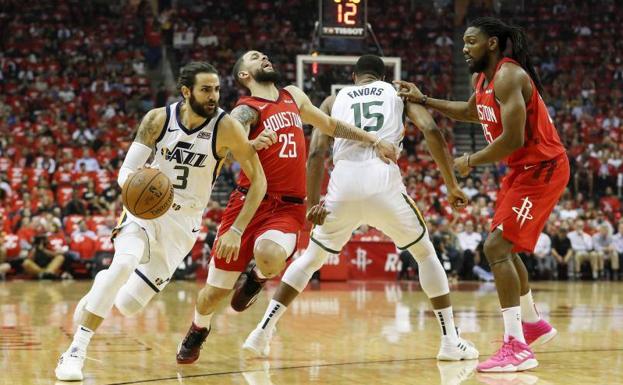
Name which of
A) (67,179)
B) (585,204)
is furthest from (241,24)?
(585,204)

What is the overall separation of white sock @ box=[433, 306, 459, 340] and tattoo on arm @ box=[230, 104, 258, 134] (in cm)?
184

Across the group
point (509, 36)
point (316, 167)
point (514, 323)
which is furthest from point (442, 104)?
point (514, 323)

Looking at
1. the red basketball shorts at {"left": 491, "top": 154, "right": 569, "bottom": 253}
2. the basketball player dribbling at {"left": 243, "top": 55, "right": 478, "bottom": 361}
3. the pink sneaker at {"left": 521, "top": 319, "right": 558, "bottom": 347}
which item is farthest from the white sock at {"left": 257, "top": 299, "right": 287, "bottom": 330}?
the pink sneaker at {"left": 521, "top": 319, "right": 558, "bottom": 347}

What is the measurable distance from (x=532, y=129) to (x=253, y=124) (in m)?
1.93

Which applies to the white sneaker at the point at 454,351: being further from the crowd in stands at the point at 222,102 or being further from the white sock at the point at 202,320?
the crowd in stands at the point at 222,102

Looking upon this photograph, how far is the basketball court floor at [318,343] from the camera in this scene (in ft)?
19.0

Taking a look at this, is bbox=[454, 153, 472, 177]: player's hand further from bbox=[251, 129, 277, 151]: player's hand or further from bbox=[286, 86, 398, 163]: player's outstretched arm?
bbox=[251, 129, 277, 151]: player's hand

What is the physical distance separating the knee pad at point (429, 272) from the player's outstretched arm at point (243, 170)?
1235mm

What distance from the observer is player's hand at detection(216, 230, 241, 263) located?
5910 millimetres

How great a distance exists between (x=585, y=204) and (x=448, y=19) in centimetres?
920

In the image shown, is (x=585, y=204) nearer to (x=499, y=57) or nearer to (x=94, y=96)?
(x=94, y=96)

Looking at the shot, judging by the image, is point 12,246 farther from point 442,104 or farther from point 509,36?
point 509,36

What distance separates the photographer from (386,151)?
6.55m

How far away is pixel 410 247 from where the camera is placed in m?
6.62
